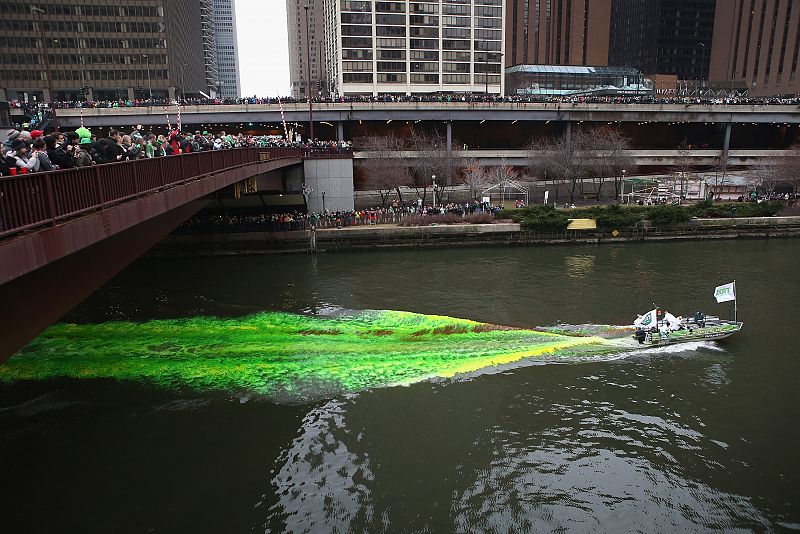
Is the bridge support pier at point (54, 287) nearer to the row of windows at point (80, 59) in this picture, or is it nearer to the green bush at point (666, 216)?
the green bush at point (666, 216)

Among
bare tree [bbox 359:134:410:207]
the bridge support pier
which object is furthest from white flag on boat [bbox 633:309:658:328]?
bare tree [bbox 359:134:410:207]

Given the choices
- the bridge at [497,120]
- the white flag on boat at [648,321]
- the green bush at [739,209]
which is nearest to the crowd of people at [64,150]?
the white flag on boat at [648,321]

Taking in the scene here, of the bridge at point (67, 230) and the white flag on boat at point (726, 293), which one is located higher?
the bridge at point (67, 230)

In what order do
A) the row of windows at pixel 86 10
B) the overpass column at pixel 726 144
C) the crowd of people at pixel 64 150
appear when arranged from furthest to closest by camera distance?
the row of windows at pixel 86 10 < the overpass column at pixel 726 144 < the crowd of people at pixel 64 150

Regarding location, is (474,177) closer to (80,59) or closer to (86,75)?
(86,75)

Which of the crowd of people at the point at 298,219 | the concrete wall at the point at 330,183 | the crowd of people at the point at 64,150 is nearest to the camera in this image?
the crowd of people at the point at 64,150

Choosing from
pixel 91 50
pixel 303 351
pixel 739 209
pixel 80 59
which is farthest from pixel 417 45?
pixel 303 351
